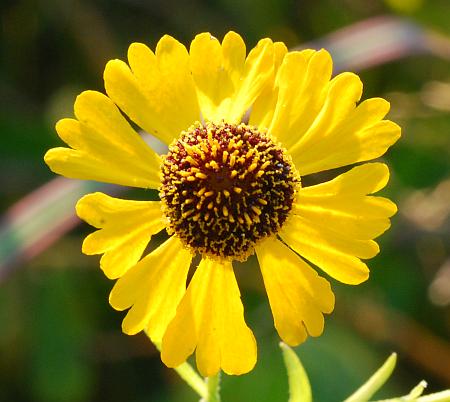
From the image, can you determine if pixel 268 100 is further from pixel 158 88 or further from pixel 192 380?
pixel 192 380

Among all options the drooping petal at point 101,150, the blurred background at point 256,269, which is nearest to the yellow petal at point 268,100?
the drooping petal at point 101,150

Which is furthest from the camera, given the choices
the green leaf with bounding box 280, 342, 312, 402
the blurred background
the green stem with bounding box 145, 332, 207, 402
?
the blurred background

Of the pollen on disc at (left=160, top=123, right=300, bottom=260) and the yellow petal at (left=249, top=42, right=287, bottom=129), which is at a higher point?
the yellow petal at (left=249, top=42, right=287, bottom=129)

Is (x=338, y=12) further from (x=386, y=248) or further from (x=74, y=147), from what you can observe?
(x=74, y=147)

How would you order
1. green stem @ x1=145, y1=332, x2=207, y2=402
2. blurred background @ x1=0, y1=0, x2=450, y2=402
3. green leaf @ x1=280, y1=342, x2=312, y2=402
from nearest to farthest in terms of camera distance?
green leaf @ x1=280, y1=342, x2=312, y2=402, green stem @ x1=145, y1=332, x2=207, y2=402, blurred background @ x1=0, y1=0, x2=450, y2=402

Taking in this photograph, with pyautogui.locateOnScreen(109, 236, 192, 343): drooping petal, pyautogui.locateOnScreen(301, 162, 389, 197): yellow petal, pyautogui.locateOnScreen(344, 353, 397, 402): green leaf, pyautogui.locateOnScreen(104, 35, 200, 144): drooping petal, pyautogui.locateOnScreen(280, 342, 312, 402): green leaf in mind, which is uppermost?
pyautogui.locateOnScreen(104, 35, 200, 144): drooping petal

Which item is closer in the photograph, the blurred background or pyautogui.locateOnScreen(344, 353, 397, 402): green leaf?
pyautogui.locateOnScreen(344, 353, 397, 402): green leaf

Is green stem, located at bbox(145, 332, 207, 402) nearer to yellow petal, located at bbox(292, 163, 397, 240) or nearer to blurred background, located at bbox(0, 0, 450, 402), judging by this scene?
yellow petal, located at bbox(292, 163, 397, 240)

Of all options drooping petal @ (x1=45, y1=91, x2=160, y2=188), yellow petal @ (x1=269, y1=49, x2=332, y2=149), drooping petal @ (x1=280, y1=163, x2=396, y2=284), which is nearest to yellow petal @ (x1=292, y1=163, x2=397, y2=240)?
drooping petal @ (x1=280, y1=163, x2=396, y2=284)

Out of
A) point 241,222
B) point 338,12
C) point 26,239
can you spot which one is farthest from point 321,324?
point 338,12
